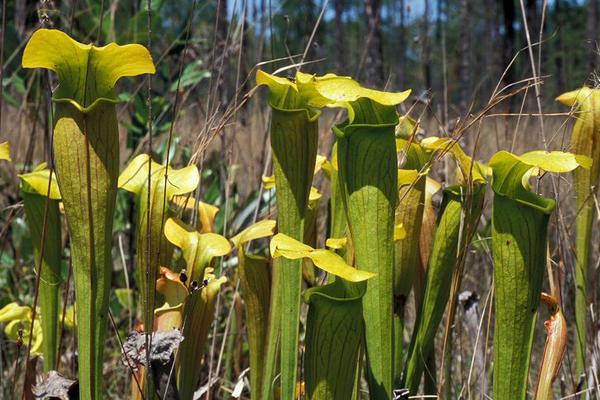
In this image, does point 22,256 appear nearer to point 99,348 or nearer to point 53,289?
point 53,289

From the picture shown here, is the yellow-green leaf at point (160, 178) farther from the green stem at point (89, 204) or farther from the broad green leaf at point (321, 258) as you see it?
the broad green leaf at point (321, 258)

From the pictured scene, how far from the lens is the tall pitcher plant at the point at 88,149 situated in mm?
722

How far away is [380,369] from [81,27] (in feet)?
6.85

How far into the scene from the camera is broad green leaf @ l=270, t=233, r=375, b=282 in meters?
0.67

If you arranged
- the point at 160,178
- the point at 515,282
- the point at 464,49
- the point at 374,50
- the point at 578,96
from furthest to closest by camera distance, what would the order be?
the point at 464,49, the point at 374,50, the point at 578,96, the point at 160,178, the point at 515,282

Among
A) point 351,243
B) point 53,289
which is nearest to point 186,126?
point 53,289

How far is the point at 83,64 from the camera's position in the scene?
29.0 inches

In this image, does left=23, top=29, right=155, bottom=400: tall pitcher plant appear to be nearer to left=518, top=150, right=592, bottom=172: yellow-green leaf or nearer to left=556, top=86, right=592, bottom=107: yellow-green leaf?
left=518, top=150, right=592, bottom=172: yellow-green leaf

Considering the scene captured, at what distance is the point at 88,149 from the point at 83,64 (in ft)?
0.30

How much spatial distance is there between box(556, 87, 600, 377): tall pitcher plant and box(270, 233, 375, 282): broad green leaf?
1.74 feet

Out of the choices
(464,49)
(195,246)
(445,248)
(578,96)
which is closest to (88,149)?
(195,246)

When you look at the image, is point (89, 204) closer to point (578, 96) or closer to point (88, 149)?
point (88, 149)

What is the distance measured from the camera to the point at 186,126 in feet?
10.3

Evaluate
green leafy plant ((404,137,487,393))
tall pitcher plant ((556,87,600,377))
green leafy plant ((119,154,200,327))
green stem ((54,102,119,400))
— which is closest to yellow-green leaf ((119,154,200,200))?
green leafy plant ((119,154,200,327))
